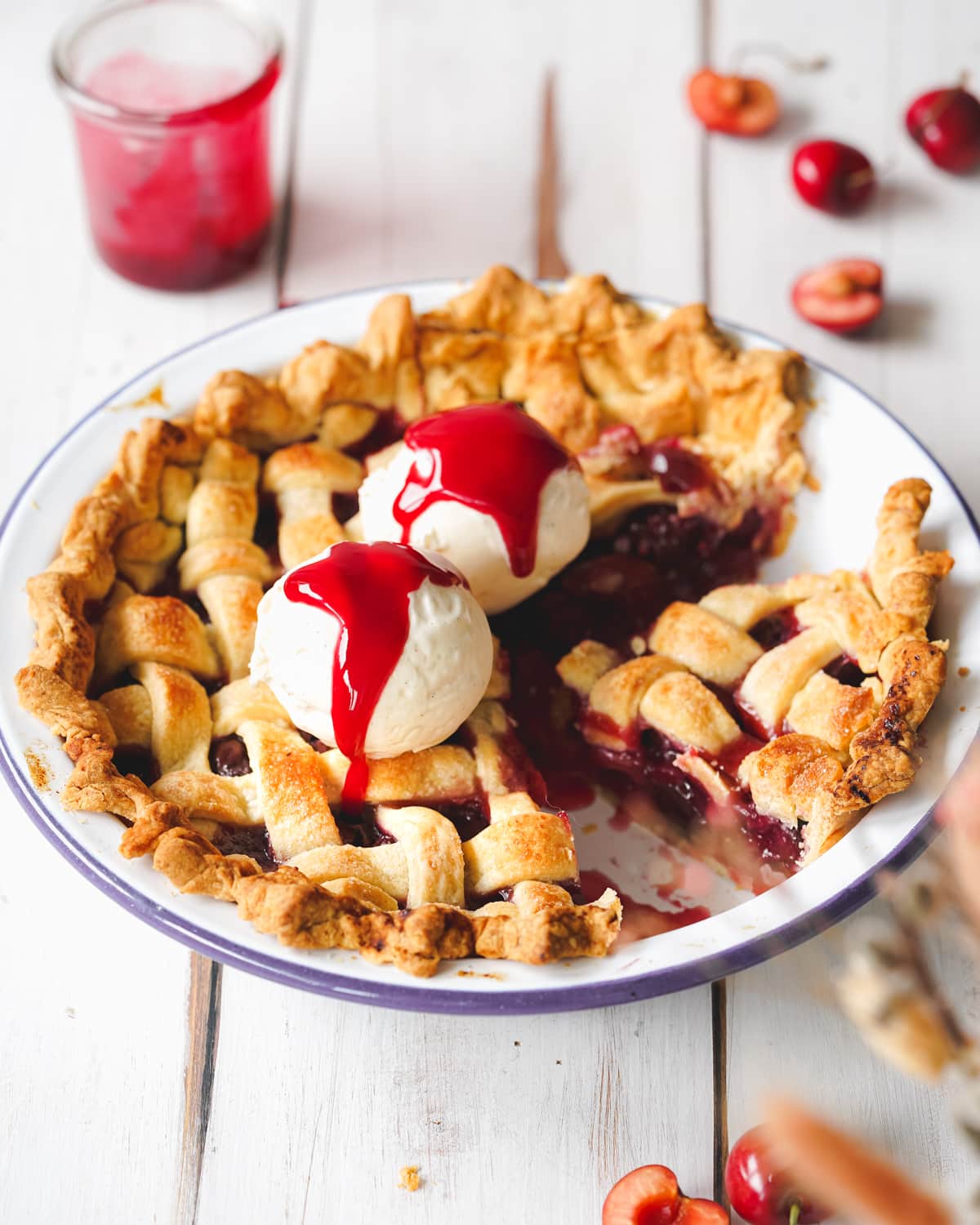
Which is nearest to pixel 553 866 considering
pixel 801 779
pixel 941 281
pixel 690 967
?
pixel 690 967

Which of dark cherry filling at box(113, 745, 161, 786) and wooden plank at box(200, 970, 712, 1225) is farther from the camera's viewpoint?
dark cherry filling at box(113, 745, 161, 786)

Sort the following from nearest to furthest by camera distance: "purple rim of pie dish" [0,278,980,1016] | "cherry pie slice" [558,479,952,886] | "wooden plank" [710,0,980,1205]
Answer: "purple rim of pie dish" [0,278,980,1016], "cherry pie slice" [558,479,952,886], "wooden plank" [710,0,980,1205]

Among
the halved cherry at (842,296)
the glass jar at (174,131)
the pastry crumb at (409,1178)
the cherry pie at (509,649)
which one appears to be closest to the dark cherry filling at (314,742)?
the cherry pie at (509,649)

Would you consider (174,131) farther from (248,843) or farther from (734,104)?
(248,843)

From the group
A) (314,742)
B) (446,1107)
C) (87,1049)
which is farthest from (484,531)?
(87,1049)

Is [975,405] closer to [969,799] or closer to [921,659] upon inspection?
[921,659]

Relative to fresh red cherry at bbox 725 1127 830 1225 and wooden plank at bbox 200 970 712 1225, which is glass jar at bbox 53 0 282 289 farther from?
fresh red cherry at bbox 725 1127 830 1225

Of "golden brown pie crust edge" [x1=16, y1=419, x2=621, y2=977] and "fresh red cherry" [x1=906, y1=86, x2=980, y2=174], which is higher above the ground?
"fresh red cherry" [x1=906, y1=86, x2=980, y2=174]

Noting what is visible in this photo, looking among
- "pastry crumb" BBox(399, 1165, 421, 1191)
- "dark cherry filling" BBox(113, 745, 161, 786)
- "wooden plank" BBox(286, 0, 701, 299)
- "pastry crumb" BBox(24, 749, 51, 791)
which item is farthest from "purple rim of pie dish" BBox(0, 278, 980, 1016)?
"wooden plank" BBox(286, 0, 701, 299)

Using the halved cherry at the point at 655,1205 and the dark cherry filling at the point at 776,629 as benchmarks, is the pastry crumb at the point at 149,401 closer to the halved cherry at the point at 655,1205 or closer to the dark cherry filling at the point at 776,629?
the dark cherry filling at the point at 776,629
